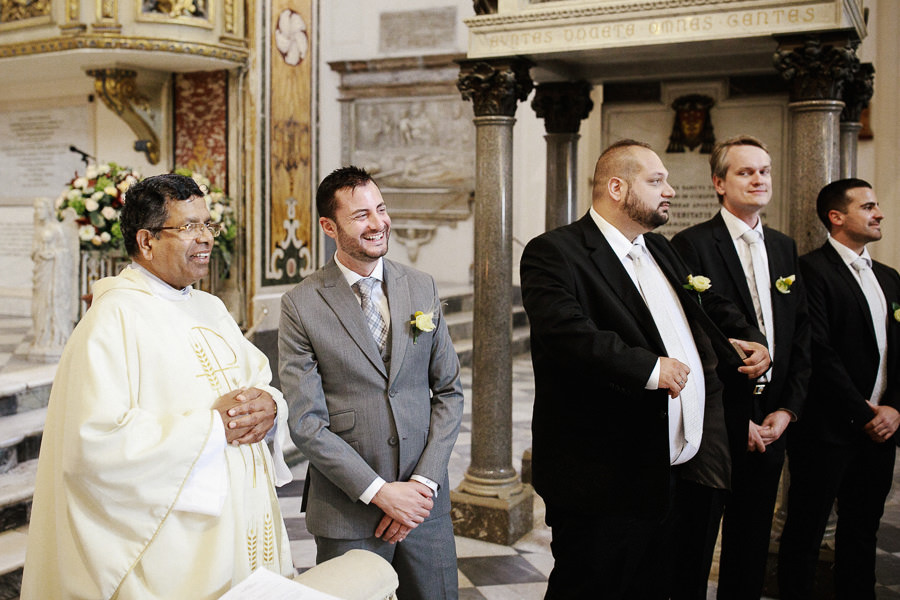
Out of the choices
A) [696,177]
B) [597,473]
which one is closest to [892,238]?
[696,177]

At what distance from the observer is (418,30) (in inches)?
415

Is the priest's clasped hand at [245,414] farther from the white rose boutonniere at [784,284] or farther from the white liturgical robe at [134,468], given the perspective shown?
the white rose boutonniere at [784,284]

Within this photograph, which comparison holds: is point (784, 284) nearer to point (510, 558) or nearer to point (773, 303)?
point (773, 303)

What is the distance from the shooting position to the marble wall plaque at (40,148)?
28.9 ft

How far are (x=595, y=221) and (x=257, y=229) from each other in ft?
17.7

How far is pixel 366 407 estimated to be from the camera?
2.31 metres

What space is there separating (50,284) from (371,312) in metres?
4.34

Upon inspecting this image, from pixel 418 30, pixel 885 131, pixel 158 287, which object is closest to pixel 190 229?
pixel 158 287

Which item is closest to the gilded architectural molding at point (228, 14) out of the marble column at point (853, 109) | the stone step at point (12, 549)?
the stone step at point (12, 549)

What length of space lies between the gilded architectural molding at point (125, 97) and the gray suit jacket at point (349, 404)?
602cm

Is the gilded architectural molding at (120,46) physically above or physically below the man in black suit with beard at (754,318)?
above

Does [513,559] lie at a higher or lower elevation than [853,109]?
lower

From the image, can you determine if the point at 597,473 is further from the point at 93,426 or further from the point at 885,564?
the point at 885,564

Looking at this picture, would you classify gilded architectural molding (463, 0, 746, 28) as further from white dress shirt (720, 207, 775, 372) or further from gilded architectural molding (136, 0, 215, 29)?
gilded architectural molding (136, 0, 215, 29)
